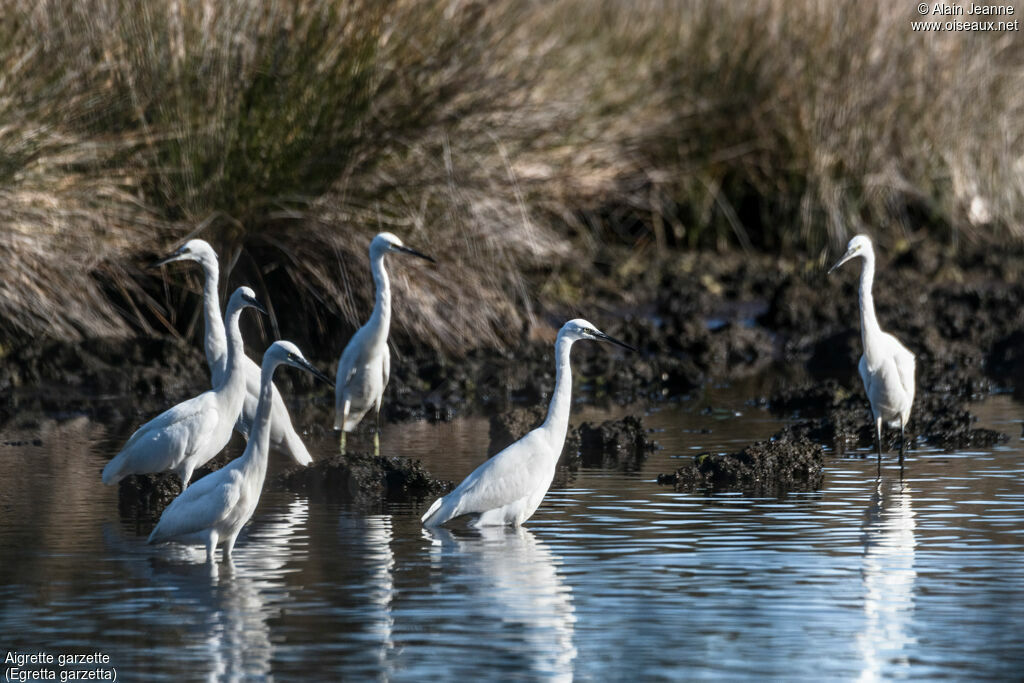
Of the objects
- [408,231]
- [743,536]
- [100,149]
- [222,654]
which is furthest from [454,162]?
[222,654]

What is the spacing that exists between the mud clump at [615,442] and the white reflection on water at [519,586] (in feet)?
6.02

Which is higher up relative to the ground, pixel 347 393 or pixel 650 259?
pixel 650 259

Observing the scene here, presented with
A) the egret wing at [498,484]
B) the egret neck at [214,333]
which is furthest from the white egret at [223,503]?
the egret neck at [214,333]

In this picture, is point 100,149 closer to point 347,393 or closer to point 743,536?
point 347,393

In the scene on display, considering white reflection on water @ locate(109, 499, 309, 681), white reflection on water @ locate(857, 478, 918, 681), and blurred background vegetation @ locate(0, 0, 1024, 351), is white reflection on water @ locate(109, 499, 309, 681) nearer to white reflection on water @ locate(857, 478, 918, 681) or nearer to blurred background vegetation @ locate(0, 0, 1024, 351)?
white reflection on water @ locate(857, 478, 918, 681)

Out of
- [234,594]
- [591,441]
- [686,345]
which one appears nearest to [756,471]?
[591,441]

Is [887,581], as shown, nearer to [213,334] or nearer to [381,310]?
[213,334]

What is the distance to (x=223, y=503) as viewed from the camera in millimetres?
6594

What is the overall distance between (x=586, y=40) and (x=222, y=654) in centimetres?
1192

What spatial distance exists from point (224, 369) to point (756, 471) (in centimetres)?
296

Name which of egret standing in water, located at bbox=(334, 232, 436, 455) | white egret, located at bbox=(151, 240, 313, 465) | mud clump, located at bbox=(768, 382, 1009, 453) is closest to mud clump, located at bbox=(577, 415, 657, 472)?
mud clump, located at bbox=(768, 382, 1009, 453)

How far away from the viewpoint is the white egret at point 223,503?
21.7 feet

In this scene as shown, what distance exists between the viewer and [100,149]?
37.8 ft

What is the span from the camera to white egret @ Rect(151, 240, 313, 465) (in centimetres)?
846
